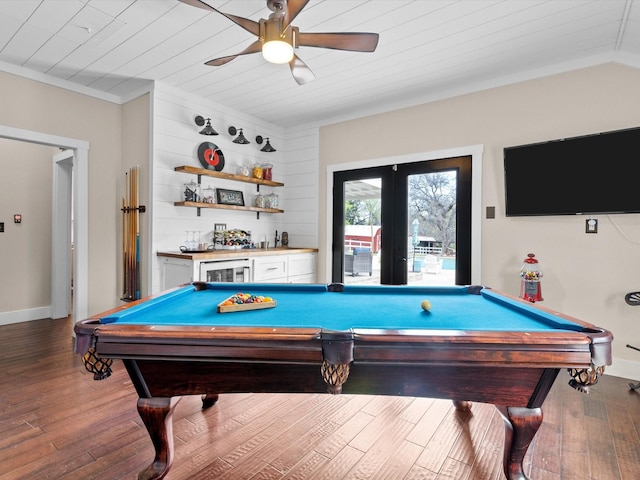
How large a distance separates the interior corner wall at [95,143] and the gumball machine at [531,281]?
4.17m

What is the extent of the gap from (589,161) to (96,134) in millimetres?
4771

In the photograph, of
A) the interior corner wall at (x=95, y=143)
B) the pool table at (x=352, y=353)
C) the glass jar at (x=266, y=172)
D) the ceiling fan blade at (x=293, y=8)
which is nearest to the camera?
the pool table at (x=352, y=353)

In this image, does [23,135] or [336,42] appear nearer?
[336,42]

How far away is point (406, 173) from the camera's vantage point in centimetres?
402

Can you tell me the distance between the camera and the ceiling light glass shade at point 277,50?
199 centimetres

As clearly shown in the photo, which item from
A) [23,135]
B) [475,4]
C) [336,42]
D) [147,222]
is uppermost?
[475,4]

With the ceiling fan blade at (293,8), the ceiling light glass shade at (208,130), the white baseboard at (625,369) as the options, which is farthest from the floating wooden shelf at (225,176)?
the white baseboard at (625,369)

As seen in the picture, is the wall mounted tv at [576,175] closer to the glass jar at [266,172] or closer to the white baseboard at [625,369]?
the white baseboard at [625,369]

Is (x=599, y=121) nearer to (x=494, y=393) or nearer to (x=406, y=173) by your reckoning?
(x=406, y=173)

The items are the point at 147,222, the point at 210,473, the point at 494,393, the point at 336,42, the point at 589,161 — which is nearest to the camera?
the point at 494,393

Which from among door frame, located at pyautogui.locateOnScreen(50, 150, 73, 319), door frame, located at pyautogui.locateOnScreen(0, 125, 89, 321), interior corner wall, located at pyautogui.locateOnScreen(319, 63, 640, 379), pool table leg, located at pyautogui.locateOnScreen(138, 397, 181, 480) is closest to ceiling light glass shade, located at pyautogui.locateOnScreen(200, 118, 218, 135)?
door frame, located at pyautogui.locateOnScreen(0, 125, 89, 321)

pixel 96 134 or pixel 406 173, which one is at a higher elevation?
pixel 96 134

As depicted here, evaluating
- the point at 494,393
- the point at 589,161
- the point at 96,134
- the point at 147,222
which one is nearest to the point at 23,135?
the point at 96,134

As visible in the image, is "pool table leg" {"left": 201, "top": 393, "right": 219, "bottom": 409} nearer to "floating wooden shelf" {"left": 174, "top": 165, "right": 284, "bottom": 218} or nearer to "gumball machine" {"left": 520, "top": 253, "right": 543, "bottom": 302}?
"floating wooden shelf" {"left": 174, "top": 165, "right": 284, "bottom": 218}
